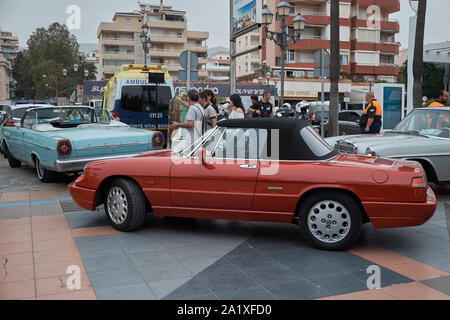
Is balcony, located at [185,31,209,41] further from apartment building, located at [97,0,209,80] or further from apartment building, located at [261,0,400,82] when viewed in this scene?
apartment building, located at [261,0,400,82]

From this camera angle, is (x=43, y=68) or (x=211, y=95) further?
(x=43, y=68)

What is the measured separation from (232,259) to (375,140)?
4185 mm

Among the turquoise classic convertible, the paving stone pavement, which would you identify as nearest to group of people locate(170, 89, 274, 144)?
the turquoise classic convertible

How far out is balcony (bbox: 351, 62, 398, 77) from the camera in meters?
57.3

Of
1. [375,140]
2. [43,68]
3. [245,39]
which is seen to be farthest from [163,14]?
[375,140]

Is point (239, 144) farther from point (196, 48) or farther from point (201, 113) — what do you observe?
point (196, 48)

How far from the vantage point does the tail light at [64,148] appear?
8.21 metres

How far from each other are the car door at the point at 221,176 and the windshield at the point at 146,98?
8.41 meters

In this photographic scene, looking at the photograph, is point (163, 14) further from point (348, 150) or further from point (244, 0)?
point (348, 150)

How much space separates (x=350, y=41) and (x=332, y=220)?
56.4m

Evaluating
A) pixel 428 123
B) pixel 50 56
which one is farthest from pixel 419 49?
pixel 50 56

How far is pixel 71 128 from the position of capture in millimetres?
9500

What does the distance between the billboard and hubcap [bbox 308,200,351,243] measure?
7288 millimetres

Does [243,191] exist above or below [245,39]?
below
